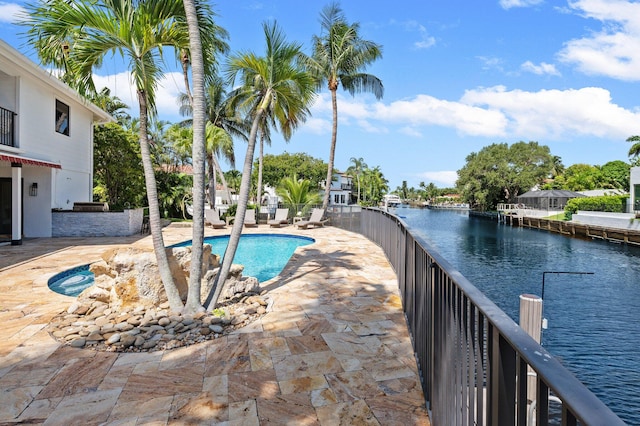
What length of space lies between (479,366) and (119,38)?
5007mm

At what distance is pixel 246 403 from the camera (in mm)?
2795

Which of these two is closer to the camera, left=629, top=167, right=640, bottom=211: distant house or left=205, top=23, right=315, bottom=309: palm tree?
left=205, top=23, right=315, bottom=309: palm tree

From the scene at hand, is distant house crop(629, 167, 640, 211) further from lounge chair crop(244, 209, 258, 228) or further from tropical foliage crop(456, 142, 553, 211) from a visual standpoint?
lounge chair crop(244, 209, 258, 228)

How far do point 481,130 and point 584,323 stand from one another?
57935 mm

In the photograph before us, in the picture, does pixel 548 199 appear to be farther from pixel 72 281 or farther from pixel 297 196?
pixel 72 281

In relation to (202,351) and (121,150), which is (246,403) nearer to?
(202,351)

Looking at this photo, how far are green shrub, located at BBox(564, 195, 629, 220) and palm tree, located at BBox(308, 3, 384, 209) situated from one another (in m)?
24.0

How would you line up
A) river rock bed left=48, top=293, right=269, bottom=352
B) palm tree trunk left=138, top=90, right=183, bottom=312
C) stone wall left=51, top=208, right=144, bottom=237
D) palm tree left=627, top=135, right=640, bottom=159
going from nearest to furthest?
1. river rock bed left=48, top=293, right=269, bottom=352
2. palm tree trunk left=138, top=90, right=183, bottom=312
3. stone wall left=51, top=208, right=144, bottom=237
4. palm tree left=627, top=135, right=640, bottom=159

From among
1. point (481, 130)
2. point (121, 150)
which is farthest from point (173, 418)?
point (481, 130)

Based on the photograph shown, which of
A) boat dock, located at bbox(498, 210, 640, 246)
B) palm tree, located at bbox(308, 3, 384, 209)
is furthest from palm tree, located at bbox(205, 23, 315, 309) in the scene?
boat dock, located at bbox(498, 210, 640, 246)

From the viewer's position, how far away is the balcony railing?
35.1ft

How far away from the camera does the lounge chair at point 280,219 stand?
16906mm

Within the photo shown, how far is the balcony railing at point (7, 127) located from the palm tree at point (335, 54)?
38.2ft

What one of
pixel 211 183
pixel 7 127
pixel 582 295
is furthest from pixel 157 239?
pixel 211 183
